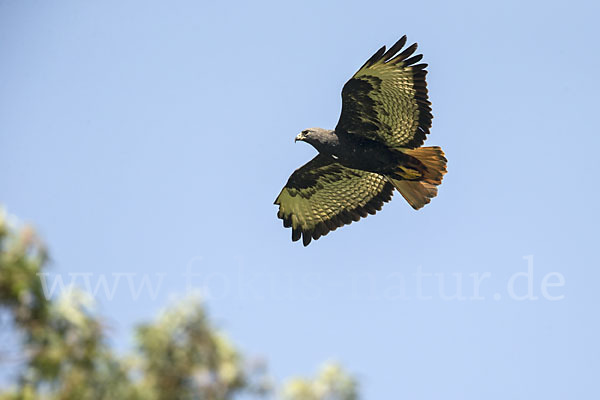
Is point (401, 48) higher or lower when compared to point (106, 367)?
higher

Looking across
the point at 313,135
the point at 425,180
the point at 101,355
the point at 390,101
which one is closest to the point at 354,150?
the point at 313,135

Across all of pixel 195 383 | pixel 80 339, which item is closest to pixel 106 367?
pixel 80 339

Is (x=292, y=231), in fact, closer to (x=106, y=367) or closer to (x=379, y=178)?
(x=379, y=178)

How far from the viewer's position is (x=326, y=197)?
A: 547 inches

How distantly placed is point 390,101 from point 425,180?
4.57 ft

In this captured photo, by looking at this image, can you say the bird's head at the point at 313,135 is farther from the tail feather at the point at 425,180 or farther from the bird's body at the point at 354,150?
the tail feather at the point at 425,180

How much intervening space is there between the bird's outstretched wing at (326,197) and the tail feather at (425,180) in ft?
3.63

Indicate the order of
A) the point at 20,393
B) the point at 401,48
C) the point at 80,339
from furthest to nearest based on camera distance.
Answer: the point at 401,48 < the point at 80,339 < the point at 20,393

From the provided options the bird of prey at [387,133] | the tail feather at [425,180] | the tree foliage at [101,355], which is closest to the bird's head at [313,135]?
the bird of prey at [387,133]

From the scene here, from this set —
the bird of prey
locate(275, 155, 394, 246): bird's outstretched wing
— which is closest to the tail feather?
the bird of prey

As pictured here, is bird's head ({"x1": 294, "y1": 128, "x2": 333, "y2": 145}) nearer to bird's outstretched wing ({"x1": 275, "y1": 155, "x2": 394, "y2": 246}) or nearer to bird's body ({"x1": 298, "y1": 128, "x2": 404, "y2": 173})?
bird's body ({"x1": 298, "y1": 128, "x2": 404, "y2": 173})

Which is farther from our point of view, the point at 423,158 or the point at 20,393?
the point at 423,158

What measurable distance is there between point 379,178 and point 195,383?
7.67m

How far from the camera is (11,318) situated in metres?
6.17
